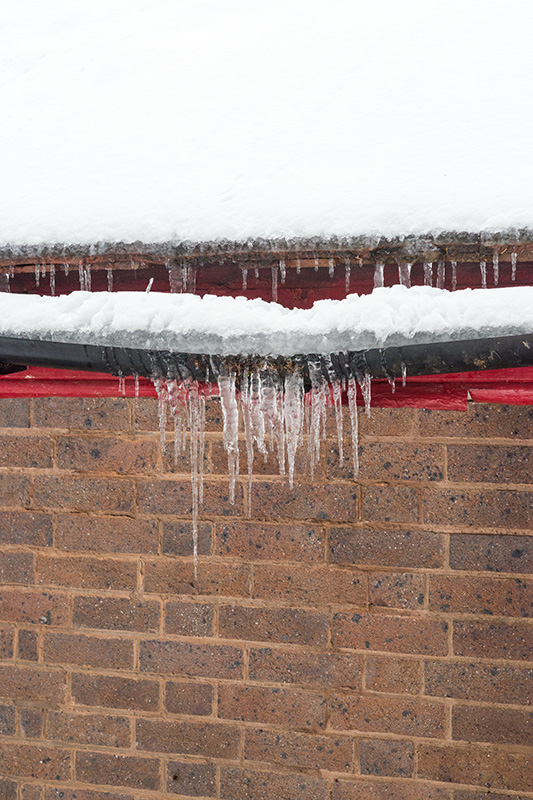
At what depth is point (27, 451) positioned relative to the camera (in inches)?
89.0

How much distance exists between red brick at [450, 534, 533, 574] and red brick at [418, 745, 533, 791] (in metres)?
0.64

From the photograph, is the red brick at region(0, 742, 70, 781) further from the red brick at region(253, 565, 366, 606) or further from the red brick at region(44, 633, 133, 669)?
the red brick at region(253, 565, 366, 606)

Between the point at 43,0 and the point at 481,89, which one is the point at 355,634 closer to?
the point at 481,89

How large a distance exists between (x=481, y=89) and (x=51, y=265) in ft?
3.61

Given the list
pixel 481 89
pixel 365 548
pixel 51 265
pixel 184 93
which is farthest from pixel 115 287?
pixel 365 548


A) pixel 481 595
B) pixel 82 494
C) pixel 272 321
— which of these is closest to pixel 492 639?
pixel 481 595

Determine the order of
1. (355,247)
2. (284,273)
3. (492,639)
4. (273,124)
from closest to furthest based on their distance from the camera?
(355,247) → (284,273) → (273,124) → (492,639)

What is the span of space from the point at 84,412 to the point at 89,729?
125cm

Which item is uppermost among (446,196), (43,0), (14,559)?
(43,0)

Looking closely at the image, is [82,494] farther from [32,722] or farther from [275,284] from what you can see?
[275,284]

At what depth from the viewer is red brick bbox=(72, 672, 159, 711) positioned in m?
2.19

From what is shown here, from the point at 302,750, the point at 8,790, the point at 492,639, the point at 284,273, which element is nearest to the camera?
the point at 284,273

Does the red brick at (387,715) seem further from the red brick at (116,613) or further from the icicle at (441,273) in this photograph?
the icicle at (441,273)

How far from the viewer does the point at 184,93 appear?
1537 millimetres
